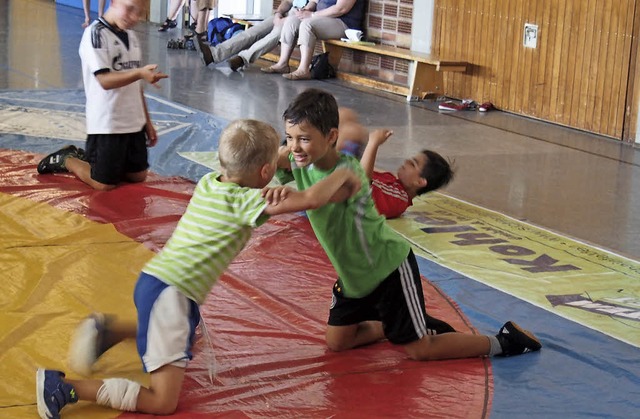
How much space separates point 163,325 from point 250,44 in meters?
9.09

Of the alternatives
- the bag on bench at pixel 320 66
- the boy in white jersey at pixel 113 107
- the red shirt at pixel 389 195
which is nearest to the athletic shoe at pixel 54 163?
the boy in white jersey at pixel 113 107

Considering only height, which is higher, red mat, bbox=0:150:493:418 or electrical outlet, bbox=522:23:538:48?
electrical outlet, bbox=522:23:538:48

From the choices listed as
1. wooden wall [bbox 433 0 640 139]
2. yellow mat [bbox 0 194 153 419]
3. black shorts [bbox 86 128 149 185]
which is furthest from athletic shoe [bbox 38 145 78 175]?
wooden wall [bbox 433 0 640 139]

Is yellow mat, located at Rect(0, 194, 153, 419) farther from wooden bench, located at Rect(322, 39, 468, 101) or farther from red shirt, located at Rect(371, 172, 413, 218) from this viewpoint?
wooden bench, located at Rect(322, 39, 468, 101)

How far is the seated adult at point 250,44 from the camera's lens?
11.3 meters

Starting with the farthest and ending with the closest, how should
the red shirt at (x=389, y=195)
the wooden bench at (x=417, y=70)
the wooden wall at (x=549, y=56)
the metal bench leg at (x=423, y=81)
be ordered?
the metal bench leg at (x=423, y=81), the wooden bench at (x=417, y=70), the wooden wall at (x=549, y=56), the red shirt at (x=389, y=195)

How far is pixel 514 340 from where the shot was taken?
364cm

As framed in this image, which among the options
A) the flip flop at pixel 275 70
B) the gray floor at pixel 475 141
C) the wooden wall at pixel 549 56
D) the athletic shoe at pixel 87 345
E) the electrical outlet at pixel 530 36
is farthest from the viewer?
the flip flop at pixel 275 70

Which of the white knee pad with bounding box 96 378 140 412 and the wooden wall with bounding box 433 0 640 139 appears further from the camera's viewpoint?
the wooden wall with bounding box 433 0 640 139

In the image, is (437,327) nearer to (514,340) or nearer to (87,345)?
(514,340)

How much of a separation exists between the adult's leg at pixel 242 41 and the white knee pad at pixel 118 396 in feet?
28.9

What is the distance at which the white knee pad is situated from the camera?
296 centimetres

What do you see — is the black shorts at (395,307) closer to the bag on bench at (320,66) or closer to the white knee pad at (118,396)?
the white knee pad at (118,396)

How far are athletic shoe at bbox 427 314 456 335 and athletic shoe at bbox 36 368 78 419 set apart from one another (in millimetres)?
1308
